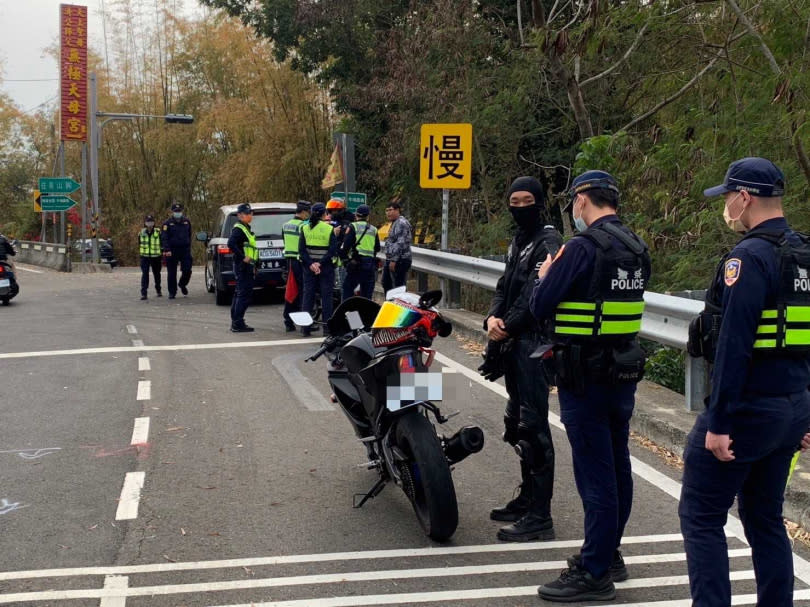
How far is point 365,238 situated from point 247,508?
808 cm

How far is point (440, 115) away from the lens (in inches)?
805

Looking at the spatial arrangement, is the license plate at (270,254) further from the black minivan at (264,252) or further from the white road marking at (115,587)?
the white road marking at (115,587)

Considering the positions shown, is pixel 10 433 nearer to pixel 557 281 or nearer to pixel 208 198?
pixel 557 281

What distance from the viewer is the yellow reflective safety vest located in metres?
4.50

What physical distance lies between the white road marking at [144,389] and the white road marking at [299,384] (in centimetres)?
131

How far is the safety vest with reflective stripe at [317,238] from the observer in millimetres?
13227

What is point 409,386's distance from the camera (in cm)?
532

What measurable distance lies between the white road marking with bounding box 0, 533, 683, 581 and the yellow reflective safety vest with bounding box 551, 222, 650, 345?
52.5 inches

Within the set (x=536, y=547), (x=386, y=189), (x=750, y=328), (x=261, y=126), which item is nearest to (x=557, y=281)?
(x=750, y=328)

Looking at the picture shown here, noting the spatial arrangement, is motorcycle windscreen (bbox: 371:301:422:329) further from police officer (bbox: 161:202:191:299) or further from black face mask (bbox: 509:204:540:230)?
police officer (bbox: 161:202:191:299)

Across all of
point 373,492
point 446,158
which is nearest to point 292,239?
point 446,158

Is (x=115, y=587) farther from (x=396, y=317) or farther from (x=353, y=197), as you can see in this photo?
(x=353, y=197)

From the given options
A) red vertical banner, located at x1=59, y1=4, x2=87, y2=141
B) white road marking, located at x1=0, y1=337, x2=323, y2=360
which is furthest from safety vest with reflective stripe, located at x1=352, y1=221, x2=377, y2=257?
red vertical banner, located at x1=59, y1=4, x2=87, y2=141

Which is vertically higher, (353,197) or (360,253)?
(353,197)
